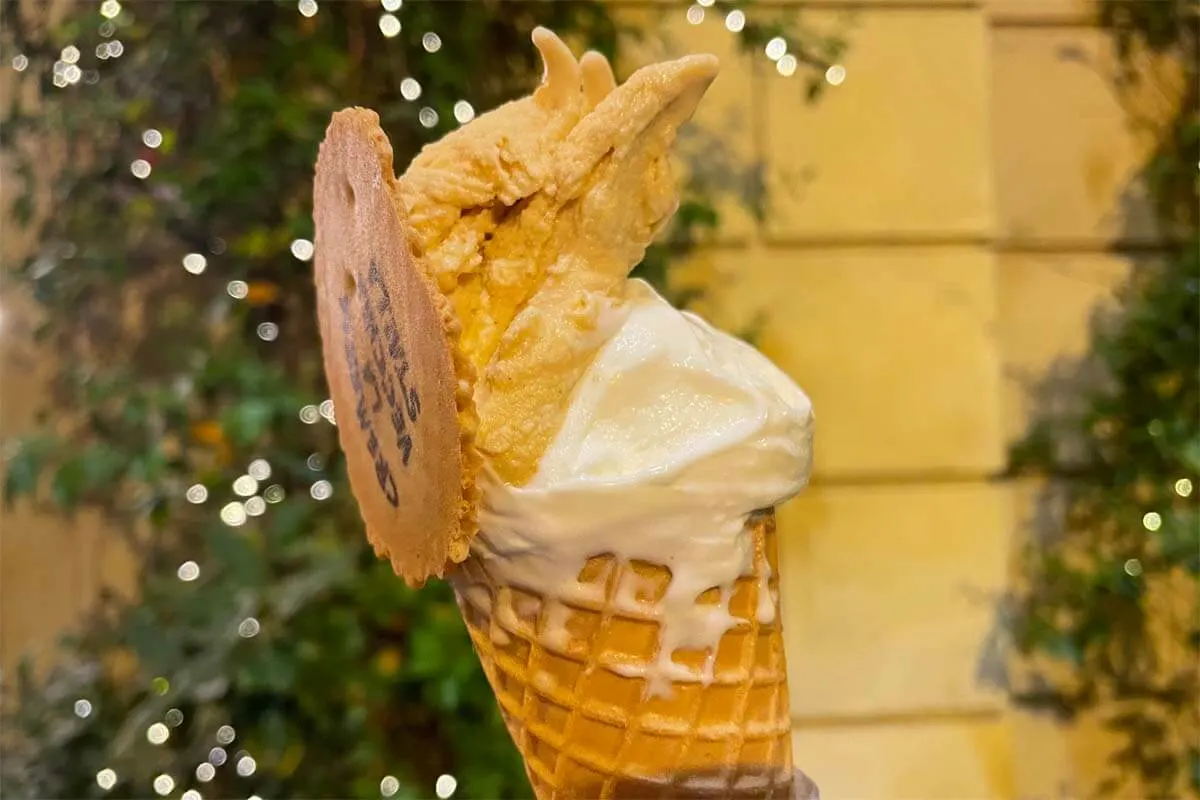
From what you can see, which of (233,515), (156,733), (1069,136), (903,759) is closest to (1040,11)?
(1069,136)

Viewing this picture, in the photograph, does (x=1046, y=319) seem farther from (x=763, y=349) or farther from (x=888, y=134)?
(x=763, y=349)

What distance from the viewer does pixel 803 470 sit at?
754 millimetres

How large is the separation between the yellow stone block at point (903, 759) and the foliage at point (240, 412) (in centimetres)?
72

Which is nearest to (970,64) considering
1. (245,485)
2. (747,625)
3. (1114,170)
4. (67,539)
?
(1114,170)

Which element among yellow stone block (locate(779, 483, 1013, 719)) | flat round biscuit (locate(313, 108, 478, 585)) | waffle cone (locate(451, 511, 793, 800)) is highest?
flat round biscuit (locate(313, 108, 478, 585))

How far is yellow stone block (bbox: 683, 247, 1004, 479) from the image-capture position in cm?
187

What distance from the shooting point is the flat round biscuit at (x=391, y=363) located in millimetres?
625

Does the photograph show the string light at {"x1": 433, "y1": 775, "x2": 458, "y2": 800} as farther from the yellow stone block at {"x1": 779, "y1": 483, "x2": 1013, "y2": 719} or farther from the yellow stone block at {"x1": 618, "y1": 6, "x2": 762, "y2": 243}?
the yellow stone block at {"x1": 618, "y1": 6, "x2": 762, "y2": 243}

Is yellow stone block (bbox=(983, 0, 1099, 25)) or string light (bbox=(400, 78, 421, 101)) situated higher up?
string light (bbox=(400, 78, 421, 101))

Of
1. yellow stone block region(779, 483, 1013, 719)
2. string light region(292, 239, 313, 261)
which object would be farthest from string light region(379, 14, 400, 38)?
yellow stone block region(779, 483, 1013, 719)

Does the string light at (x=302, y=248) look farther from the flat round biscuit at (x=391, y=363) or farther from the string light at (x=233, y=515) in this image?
the flat round biscuit at (x=391, y=363)

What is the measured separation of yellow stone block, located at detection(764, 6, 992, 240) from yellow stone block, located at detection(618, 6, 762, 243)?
0.05 meters

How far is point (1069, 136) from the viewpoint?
6.69 feet

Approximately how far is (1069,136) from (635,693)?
1.92 meters
